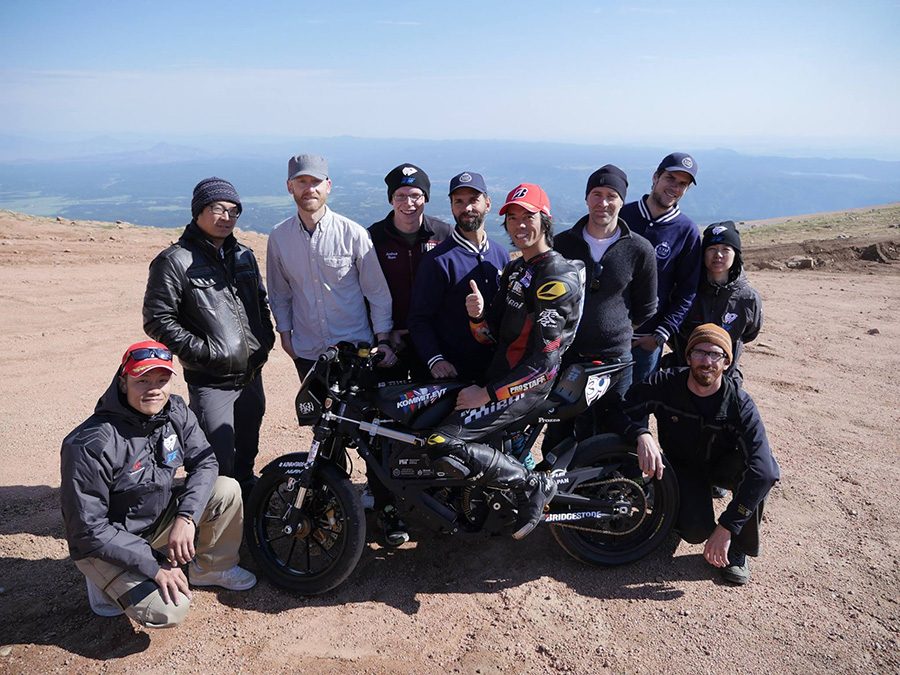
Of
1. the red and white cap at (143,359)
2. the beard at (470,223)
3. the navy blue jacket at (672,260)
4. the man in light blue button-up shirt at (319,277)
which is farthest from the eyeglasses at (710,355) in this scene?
Result: the red and white cap at (143,359)

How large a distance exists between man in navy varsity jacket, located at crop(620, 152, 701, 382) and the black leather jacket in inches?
114

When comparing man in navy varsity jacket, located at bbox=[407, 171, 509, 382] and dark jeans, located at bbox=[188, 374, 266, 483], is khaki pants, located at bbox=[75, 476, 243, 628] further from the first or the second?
man in navy varsity jacket, located at bbox=[407, 171, 509, 382]

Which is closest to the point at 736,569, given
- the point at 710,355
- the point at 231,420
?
the point at 710,355

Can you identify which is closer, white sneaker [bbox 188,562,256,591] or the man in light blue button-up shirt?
white sneaker [bbox 188,562,256,591]

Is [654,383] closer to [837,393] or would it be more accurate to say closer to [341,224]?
[341,224]

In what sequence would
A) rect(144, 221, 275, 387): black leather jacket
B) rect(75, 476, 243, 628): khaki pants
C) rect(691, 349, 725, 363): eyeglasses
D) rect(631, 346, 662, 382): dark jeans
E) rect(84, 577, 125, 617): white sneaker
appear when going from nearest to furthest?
1. rect(75, 476, 243, 628): khaki pants
2. rect(84, 577, 125, 617): white sneaker
3. rect(144, 221, 275, 387): black leather jacket
4. rect(691, 349, 725, 363): eyeglasses
5. rect(631, 346, 662, 382): dark jeans

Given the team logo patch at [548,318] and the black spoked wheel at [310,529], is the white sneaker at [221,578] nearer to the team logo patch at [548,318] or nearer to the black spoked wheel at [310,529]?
the black spoked wheel at [310,529]

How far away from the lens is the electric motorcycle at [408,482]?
3623 millimetres

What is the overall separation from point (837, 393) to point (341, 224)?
607 cm

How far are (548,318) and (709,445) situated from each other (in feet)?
5.38

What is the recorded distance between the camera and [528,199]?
3453 millimetres

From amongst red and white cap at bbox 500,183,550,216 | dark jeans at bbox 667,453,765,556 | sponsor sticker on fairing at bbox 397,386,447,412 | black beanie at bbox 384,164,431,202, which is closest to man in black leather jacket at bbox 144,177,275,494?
black beanie at bbox 384,164,431,202

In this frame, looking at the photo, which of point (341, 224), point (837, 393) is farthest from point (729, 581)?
point (837, 393)

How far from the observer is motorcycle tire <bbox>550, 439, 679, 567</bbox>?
13.0ft
